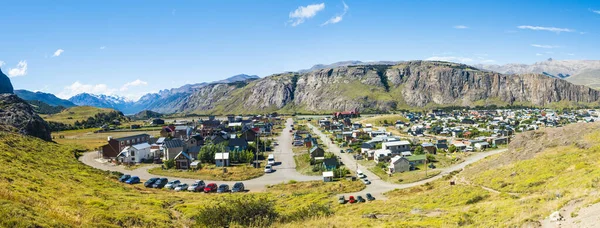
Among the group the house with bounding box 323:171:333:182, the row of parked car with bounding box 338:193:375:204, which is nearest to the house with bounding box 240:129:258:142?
the house with bounding box 323:171:333:182

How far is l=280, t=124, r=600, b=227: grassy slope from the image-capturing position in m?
20.6

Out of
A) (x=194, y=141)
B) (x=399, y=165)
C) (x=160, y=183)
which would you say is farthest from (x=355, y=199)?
(x=194, y=141)

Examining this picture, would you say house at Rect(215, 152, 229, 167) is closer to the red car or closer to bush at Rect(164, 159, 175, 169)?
bush at Rect(164, 159, 175, 169)

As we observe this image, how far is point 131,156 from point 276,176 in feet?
111

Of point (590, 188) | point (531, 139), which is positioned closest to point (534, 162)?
point (531, 139)

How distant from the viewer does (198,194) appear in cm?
4622

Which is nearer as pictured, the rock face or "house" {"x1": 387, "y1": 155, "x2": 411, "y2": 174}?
"house" {"x1": 387, "y1": 155, "x2": 411, "y2": 174}

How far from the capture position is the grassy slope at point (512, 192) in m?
20.6

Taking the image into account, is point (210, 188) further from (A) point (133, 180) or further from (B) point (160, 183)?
(A) point (133, 180)

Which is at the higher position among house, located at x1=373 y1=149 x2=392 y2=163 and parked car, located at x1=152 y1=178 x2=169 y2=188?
house, located at x1=373 y1=149 x2=392 y2=163

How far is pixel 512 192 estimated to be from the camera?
30922 mm

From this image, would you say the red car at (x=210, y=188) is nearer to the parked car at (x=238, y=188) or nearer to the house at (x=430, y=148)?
the parked car at (x=238, y=188)

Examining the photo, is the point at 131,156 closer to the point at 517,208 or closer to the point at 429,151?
the point at 429,151

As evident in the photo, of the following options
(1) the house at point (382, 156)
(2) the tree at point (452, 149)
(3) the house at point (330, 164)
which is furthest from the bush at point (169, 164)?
(2) the tree at point (452, 149)
